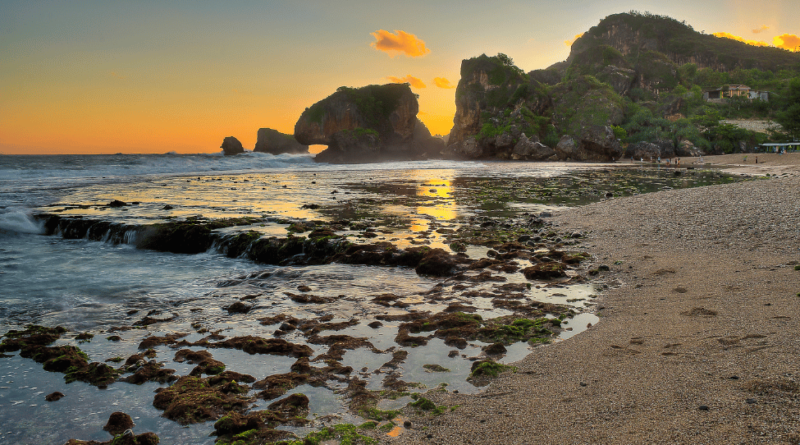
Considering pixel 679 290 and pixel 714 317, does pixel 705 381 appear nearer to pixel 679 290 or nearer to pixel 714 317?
pixel 714 317

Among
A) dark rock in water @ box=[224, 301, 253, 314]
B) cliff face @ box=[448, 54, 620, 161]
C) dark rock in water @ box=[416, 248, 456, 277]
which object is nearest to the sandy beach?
dark rock in water @ box=[416, 248, 456, 277]

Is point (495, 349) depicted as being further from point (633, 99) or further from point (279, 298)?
point (633, 99)

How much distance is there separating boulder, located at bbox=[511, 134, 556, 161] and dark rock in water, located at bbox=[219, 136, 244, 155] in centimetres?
7388

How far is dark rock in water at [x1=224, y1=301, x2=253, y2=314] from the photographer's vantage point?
20.8 feet

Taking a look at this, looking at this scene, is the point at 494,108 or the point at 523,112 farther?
the point at 494,108

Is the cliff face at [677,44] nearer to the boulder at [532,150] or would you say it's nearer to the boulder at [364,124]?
the boulder at [364,124]

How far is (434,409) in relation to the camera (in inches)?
143

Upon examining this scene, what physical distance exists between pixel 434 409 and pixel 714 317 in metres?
3.47

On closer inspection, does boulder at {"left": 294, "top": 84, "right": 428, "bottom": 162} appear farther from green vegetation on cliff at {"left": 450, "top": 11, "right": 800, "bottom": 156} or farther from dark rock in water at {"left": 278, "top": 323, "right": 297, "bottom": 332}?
dark rock in water at {"left": 278, "top": 323, "right": 297, "bottom": 332}

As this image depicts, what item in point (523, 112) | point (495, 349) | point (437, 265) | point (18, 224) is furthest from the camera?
point (523, 112)

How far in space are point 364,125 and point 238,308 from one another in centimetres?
9648

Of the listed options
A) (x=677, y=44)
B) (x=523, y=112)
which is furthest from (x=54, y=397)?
(x=677, y=44)

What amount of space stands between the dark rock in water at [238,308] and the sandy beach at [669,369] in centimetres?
370

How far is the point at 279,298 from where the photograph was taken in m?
6.91
